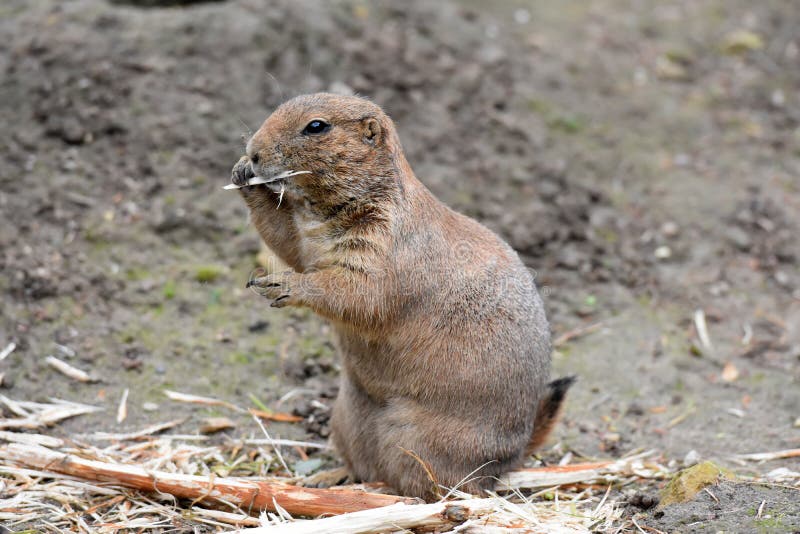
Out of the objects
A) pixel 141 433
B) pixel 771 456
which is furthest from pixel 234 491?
pixel 771 456

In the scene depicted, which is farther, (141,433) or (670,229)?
(670,229)

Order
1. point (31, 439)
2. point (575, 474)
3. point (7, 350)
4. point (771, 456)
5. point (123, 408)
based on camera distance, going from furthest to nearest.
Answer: point (7, 350) → point (123, 408) → point (771, 456) → point (575, 474) → point (31, 439)

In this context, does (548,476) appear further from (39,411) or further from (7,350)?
(7,350)

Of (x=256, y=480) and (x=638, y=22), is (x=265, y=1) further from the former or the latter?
(x=256, y=480)

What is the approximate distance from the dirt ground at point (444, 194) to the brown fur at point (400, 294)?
3.82 ft

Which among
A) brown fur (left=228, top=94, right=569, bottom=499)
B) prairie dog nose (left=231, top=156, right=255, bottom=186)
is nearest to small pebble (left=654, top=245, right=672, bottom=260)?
brown fur (left=228, top=94, right=569, bottom=499)

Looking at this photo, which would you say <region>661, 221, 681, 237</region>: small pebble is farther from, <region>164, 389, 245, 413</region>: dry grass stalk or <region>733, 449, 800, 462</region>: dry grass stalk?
<region>164, 389, 245, 413</region>: dry grass stalk

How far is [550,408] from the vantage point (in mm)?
5398

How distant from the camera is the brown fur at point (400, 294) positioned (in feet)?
15.9

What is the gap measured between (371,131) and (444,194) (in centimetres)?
321

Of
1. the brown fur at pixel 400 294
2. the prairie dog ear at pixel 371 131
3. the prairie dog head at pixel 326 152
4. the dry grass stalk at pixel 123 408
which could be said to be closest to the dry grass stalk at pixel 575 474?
the brown fur at pixel 400 294

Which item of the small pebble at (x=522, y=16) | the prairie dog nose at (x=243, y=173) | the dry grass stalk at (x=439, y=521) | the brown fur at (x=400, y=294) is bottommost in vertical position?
the dry grass stalk at (x=439, y=521)

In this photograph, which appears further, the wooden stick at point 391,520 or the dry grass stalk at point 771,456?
the dry grass stalk at point 771,456

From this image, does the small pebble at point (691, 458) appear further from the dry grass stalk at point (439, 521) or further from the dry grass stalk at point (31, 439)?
the dry grass stalk at point (31, 439)
